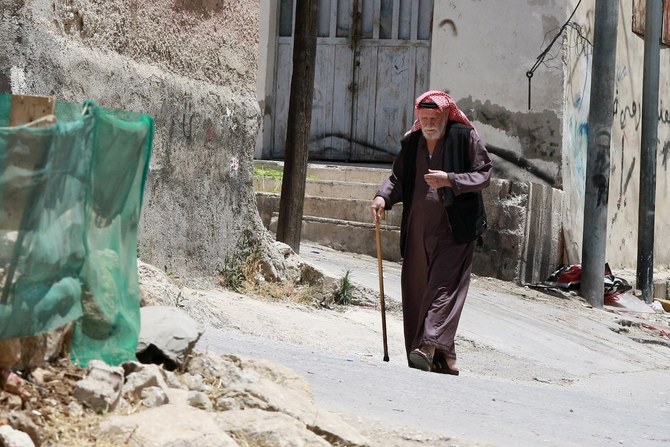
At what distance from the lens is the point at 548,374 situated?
8695 millimetres

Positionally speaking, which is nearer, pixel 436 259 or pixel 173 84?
pixel 436 259

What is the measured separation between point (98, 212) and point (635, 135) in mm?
13614

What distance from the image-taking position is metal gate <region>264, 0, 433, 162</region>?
1602 cm

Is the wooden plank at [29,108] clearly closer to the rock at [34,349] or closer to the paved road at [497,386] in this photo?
the rock at [34,349]

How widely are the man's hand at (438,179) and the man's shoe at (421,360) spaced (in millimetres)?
988

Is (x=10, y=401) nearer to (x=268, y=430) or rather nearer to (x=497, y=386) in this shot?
(x=268, y=430)

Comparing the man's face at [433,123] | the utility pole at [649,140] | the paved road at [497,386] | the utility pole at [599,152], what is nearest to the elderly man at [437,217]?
the man's face at [433,123]

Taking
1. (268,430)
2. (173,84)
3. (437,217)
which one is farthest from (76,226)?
(173,84)

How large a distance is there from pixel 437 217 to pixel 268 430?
Answer: 10.9ft

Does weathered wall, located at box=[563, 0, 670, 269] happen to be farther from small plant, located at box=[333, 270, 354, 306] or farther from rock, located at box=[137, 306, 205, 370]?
rock, located at box=[137, 306, 205, 370]

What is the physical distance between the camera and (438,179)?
7359mm

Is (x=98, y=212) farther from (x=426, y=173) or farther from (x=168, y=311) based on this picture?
(x=426, y=173)

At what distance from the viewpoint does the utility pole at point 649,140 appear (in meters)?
15.1

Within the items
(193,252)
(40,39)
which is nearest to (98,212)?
(40,39)
